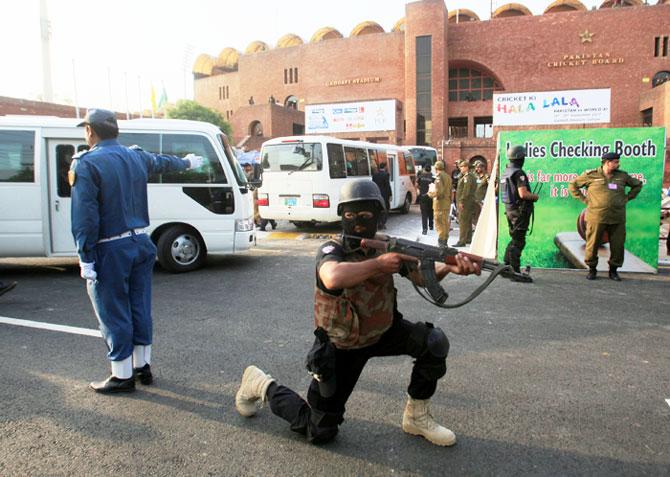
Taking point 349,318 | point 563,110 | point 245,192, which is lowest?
point 349,318

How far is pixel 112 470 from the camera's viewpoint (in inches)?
→ 108

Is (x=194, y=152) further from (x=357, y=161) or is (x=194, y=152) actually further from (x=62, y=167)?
(x=357, y=161)

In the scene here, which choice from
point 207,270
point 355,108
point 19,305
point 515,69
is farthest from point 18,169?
point 515,69

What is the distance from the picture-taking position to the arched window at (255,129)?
4884cm

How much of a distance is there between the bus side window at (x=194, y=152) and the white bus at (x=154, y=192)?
0.01m

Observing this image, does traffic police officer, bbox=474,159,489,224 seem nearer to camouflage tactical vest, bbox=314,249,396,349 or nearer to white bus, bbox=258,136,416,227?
white bus, bbox=258,136,416,227

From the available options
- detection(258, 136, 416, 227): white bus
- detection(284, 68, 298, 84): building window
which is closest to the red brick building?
detection(284, 68, 298, 84): building window

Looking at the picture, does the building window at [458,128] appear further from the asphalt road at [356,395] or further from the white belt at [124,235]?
the white belt at [124,235]

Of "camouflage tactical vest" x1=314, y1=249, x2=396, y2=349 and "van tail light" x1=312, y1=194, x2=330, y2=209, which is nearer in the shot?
"camouflage tactical vest" x1=314, y1=249, x2=396, y2=349

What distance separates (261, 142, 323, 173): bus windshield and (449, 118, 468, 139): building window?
1341 inches

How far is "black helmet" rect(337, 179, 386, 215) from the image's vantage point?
8.64 ft

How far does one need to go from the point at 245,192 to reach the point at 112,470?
593 centimetres

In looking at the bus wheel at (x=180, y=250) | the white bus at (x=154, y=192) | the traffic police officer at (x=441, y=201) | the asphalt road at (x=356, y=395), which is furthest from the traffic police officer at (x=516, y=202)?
the bus wheel at (x=180, y=250)

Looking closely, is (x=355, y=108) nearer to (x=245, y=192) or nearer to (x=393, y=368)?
(x=245, y=192)
